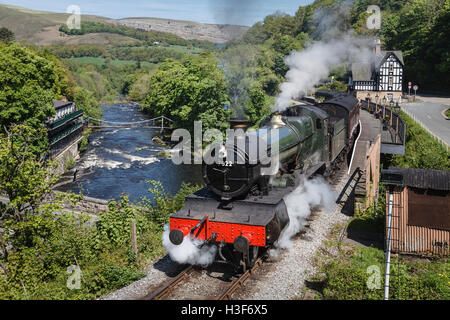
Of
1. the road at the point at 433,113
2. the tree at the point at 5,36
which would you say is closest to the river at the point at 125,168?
the road at the point at 433,113

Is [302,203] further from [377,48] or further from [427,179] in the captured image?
[377,48]

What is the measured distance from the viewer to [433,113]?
125 ft

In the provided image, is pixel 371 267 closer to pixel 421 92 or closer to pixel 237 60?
pixel 237 60

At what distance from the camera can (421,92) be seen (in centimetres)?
5662

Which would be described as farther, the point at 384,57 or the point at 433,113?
the point at 384,57

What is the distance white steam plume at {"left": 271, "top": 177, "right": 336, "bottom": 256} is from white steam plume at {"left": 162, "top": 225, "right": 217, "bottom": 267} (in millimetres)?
1859

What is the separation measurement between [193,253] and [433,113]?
3515 centimetres

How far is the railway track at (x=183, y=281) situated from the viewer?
8.90 meters

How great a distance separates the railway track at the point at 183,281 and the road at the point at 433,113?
780 inches

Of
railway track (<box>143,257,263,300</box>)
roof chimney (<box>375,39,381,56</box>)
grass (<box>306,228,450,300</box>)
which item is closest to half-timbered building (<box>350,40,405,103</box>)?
roof chimney (<box>375,39,381,56</box>)

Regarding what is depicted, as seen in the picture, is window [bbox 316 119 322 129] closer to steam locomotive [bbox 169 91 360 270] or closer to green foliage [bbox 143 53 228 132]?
steam locomotive [bbox 169 91 360 270]

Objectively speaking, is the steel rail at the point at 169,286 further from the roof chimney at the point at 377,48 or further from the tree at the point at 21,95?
the roof chimney at the point at 377,48

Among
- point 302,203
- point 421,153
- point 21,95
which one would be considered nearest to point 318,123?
point 302,203

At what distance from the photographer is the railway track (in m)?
8.90
